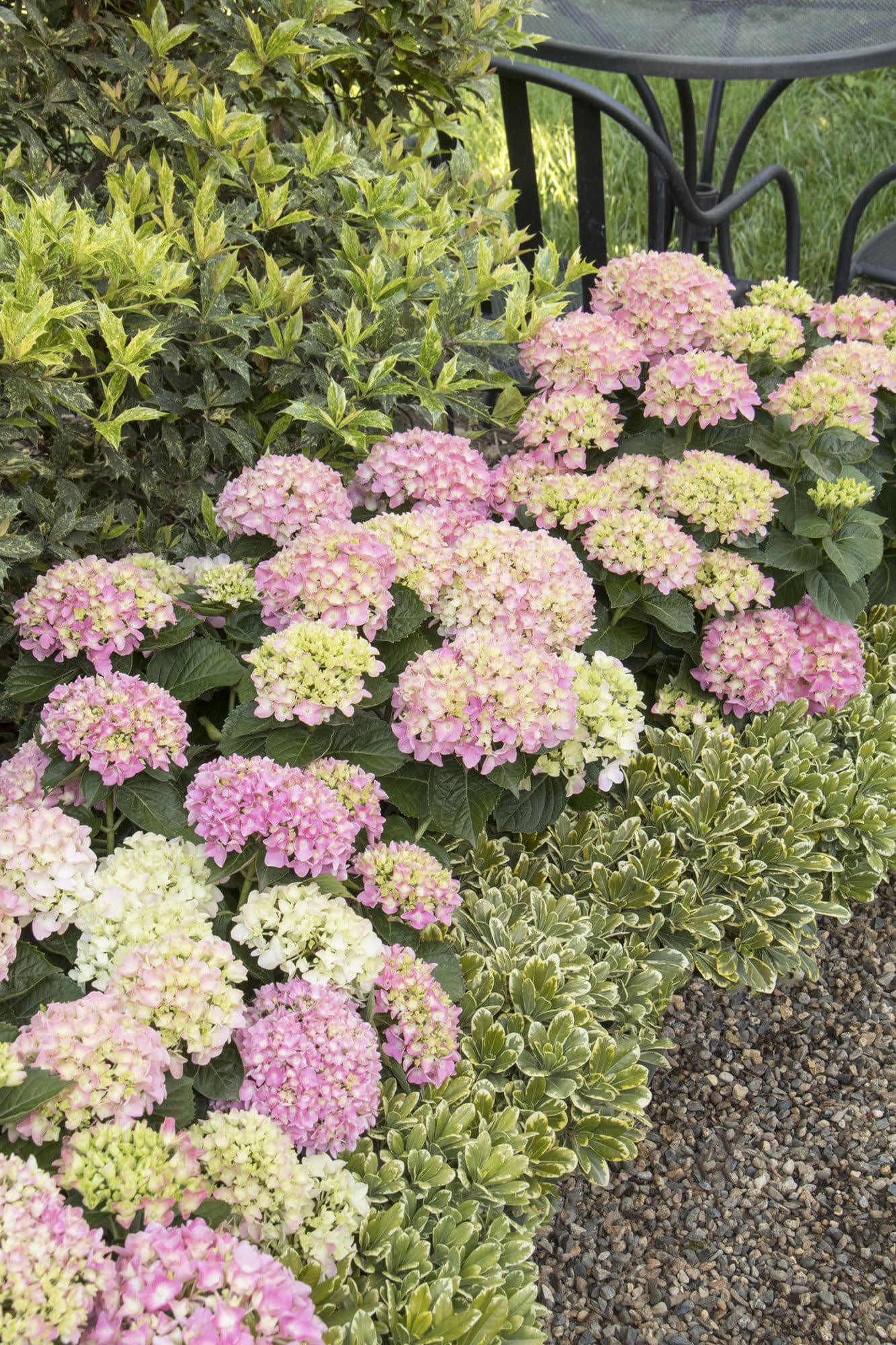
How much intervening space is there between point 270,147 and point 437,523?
1025 mm

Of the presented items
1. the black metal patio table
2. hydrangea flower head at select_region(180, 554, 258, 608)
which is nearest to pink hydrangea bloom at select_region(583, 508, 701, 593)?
Result: hydrangea flower head at select_region(180, 554, 258, 608)

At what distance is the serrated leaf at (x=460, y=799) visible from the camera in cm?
187

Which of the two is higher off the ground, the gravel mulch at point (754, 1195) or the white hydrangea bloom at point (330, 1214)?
the white hydrangea bloom at point (330, 1214)

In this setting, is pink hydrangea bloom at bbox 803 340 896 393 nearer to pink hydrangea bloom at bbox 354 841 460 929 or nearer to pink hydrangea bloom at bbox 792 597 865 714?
pink hydrangea bloom at bbox 792 597 865 714

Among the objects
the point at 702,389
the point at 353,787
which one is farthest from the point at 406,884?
the point at 702,389

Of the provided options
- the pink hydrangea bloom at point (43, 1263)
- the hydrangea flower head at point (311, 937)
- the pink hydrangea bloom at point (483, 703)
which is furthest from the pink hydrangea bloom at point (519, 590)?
the pink hydrangea bloom at point (43, 1263)

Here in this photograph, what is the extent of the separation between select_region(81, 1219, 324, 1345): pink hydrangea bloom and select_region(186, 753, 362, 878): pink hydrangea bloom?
20.5 inches

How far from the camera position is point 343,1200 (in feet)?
5.08

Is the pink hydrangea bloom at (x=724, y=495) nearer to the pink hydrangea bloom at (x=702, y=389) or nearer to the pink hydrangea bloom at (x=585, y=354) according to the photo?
the pink hydrangea bloom at (x=702, y=389)

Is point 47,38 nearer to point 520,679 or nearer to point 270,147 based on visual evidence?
point 270,147

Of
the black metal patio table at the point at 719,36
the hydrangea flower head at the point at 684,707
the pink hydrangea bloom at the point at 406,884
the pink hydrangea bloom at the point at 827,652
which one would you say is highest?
the black metal patio table at the point at 719,36

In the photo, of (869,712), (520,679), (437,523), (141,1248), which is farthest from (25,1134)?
(869,712)

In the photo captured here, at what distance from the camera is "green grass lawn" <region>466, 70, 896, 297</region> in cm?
506

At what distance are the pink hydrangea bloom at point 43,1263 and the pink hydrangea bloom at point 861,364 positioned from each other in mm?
2003
